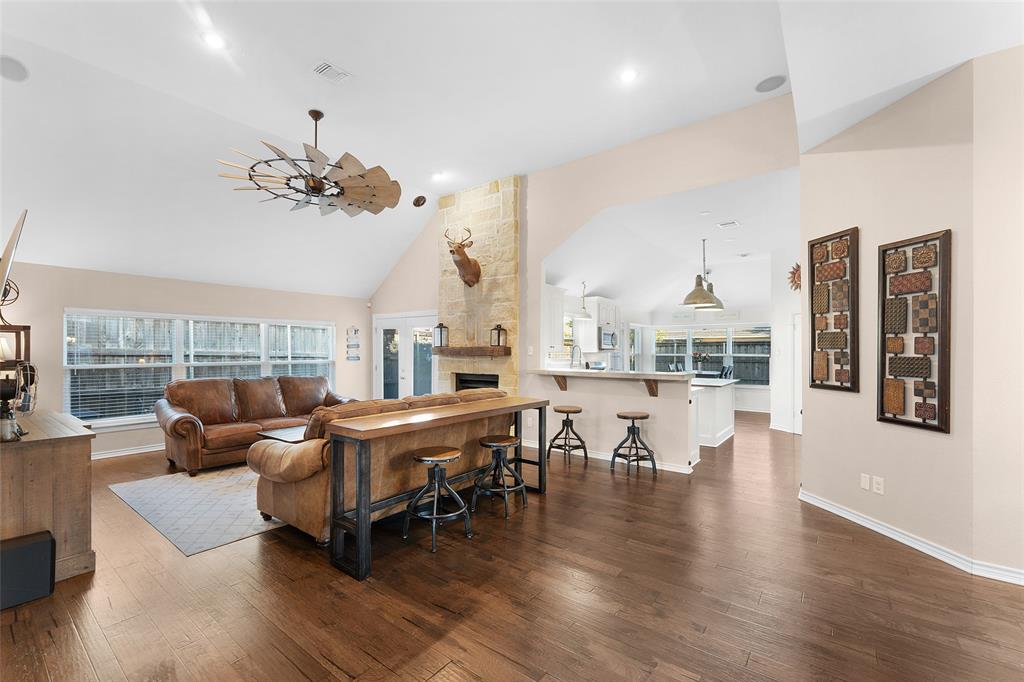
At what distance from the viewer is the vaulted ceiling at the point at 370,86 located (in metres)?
3.02

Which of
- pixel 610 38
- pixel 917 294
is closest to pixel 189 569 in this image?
pixel 610 38

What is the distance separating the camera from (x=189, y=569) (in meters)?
2.79

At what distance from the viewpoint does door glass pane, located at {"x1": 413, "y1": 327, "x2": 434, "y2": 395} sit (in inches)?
308

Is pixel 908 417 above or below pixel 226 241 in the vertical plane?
below

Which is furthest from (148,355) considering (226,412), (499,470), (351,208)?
(499,470)

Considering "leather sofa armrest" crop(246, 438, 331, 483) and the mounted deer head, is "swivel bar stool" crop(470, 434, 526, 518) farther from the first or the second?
the mounted deer head

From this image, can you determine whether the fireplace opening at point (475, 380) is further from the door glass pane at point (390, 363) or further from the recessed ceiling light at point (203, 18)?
the recessed ceiling light at point (203, 18)

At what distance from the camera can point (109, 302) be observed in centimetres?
573

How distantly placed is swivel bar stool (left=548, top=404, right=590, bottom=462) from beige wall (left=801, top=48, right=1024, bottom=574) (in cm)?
272

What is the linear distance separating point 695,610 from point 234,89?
17.3 ft

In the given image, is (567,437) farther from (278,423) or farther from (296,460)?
(278,423)

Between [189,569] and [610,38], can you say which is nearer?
[189,569]

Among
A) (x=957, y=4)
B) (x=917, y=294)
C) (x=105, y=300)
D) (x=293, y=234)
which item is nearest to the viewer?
(x=957, y=4)

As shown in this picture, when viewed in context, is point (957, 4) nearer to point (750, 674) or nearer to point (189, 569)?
point (750, 674)
